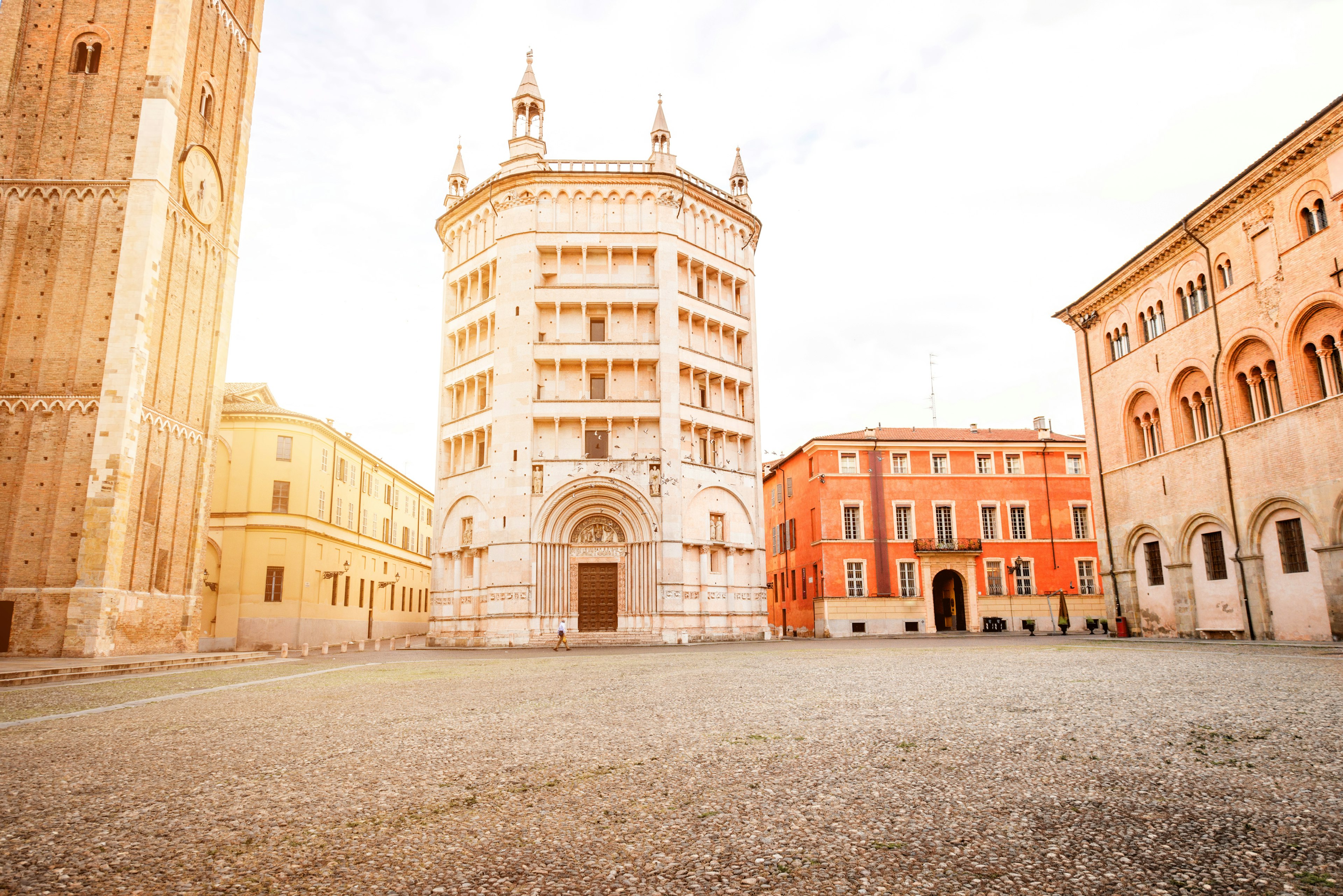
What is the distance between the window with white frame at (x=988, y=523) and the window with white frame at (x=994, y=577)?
1621mm

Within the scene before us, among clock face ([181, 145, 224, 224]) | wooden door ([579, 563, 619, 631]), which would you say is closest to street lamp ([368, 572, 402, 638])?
wooden door ([579, 563, 619, 631])

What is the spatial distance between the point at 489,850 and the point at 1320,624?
89.7ft

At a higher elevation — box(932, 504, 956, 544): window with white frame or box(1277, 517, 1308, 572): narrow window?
box(932, 504, 956, 544): window with white frame

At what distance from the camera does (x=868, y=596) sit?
46500 millimetres

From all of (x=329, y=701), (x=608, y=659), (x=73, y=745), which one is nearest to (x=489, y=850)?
(x=73, y=745)

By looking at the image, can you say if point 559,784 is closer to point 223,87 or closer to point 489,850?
point 489,850

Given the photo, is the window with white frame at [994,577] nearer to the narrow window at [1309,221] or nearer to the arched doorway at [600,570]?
the arched doorway at [600,570]

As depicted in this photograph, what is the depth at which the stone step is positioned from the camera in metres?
16.0

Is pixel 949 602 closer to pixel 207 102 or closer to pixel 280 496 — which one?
pixel 280 496

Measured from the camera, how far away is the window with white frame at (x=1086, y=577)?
4806cm

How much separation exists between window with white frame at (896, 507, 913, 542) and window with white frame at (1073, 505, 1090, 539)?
33.9ft

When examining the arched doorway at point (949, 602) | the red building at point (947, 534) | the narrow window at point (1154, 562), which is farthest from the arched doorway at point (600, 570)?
the narrow window at point (1154, 562)

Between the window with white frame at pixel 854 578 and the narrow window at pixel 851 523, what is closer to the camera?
the window with white frame at pixel 854 578

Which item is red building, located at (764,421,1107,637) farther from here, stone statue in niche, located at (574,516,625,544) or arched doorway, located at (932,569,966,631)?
stone statue in niche, located at (574,516,625,544)
